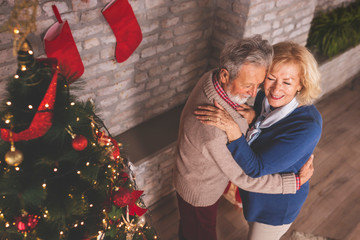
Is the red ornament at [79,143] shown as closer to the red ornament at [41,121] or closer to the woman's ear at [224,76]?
the red ornament at [41,121]

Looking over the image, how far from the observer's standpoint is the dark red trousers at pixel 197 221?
75.0 inches

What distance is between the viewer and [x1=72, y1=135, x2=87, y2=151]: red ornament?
1.08 meters

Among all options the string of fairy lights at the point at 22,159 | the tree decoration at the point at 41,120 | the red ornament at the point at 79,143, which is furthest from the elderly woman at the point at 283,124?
the tree decoration at the point at 41,120

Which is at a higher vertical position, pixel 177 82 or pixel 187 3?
pixel 187 3

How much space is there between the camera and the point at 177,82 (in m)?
2.76

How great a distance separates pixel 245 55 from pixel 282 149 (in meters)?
0.54

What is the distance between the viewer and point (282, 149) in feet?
5.09

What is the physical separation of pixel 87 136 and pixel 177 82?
1.66 metres

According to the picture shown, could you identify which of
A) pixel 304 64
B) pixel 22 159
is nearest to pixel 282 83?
pixel 304 64

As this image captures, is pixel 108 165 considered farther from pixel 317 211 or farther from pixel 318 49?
pixel 318 49

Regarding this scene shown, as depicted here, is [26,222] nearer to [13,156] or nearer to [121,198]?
[13,156]

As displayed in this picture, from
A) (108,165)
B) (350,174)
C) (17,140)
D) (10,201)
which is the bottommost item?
(350,174)

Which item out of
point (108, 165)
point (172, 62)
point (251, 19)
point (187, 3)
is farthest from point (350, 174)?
point (108, 165)

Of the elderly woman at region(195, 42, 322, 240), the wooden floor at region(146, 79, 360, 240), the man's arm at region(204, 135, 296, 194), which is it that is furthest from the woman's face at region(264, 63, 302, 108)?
the wooden floor at region(146, 79, 360, 240)
